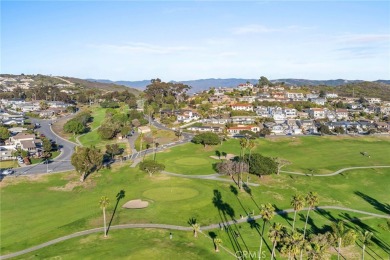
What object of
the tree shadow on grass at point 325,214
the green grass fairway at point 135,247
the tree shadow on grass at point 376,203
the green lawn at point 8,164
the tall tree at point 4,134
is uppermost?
the tall tree at point 4,134

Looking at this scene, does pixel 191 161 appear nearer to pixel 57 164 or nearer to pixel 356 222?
pixel 57 164

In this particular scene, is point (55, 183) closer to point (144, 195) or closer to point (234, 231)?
point (144, 195)

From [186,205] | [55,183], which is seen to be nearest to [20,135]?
[55,183]

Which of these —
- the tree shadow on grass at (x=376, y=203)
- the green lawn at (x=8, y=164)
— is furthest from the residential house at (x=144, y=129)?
the tree shadow on grass at (x=376, y=203)

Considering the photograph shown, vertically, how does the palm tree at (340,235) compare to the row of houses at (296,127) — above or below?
below

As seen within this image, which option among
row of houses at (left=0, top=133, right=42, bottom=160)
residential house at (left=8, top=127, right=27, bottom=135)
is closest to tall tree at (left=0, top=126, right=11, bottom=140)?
row of houses at (left=0, top=133, right=42, bottom=160)

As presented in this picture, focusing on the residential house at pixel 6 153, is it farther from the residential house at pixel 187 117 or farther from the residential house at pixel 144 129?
the residential house at pixel 187 117

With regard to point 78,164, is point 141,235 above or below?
below
